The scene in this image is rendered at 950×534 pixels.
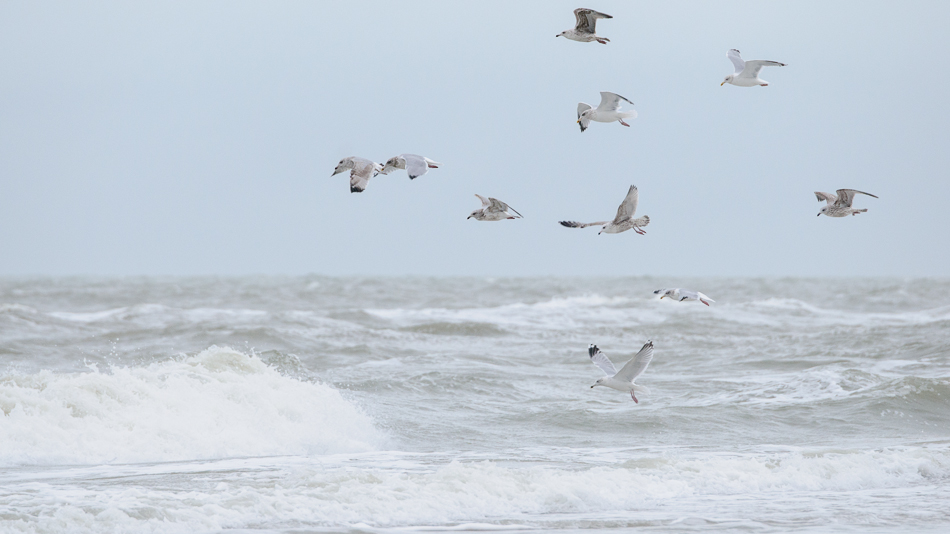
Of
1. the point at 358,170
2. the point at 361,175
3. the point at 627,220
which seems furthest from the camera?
the point at 627,220

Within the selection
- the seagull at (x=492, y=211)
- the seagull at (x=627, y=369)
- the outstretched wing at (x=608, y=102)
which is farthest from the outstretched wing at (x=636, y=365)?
the outstretched wing at (x=608, y=102)

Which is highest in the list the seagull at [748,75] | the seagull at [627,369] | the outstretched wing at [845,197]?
the seagull at [748,75]

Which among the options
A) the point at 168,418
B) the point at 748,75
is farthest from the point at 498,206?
the point at 168,418

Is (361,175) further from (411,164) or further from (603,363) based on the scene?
(603,363)

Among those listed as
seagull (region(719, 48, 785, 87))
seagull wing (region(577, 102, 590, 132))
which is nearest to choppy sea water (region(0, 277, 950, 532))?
seagull wing (region(577, 102, 590, 132))

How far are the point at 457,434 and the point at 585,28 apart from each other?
4349 mm

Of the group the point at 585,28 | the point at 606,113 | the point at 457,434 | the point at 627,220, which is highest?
the point at 585,28

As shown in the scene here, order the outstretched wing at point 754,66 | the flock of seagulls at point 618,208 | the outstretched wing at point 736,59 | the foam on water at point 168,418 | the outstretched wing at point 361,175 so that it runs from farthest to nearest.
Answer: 1. the foam on water at point 168,418
2. the outstretched wing at point 736,59
3. the outstretched wing at point 754,66
4. the flock of seagulls at point 618,208
5. the outstretched wing at point 361,175

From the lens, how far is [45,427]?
8.41 m

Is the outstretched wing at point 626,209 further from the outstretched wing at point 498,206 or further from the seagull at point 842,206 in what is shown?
the seagull at point 842,206

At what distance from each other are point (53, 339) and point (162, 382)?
6888 mm

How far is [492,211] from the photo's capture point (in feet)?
23.4

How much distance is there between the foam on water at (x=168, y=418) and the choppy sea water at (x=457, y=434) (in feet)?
0.09

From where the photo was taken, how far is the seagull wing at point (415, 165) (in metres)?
6.39
